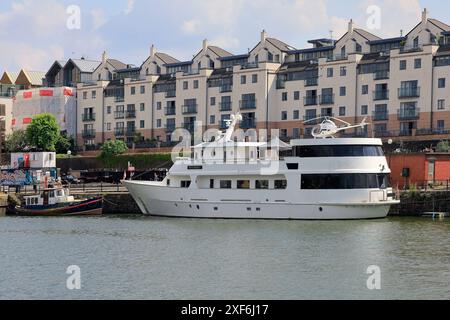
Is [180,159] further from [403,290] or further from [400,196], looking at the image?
[403,290]

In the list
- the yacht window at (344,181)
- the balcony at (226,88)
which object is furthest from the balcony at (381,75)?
the yacht window at (344,181)

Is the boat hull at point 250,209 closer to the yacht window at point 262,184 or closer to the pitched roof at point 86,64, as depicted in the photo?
the yacht window at point 262,184

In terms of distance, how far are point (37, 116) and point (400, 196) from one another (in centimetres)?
5569

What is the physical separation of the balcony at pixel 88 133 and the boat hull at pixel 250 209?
46.2m

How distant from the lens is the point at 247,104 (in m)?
92.3

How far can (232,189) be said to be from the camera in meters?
57.2

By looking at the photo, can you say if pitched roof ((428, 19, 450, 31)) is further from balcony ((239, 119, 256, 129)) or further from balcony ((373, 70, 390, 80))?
balcony ((239, 119, 256, 129))

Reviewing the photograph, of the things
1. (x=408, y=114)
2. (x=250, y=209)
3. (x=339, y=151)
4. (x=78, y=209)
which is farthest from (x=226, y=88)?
(x=339, y=151)

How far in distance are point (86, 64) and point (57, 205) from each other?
182 feet

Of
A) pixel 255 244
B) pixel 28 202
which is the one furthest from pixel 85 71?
pixel 255 244

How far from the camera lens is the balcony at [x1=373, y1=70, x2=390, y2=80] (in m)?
82.7

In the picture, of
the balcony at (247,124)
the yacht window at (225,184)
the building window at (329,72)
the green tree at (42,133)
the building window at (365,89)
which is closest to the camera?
the yacht window at (225,184)

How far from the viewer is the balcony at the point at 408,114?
80113mm

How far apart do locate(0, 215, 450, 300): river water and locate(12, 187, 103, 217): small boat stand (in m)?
10.5
